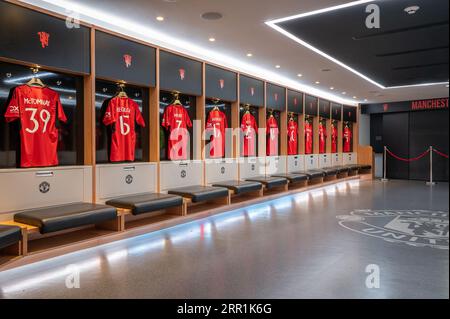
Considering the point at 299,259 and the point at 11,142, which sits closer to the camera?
the point at 299,259

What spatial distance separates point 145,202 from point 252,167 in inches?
135

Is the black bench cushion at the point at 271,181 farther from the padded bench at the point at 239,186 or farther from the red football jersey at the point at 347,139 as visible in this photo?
the red football jersey at the point at 347,139

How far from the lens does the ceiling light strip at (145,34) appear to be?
12.8ft

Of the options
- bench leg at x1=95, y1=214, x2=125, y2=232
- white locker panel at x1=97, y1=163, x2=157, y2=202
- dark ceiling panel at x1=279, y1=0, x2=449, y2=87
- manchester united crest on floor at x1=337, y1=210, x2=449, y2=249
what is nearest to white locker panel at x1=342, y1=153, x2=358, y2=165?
dark ceiling panel at x1=279, y1=0, x2=449, y2=87

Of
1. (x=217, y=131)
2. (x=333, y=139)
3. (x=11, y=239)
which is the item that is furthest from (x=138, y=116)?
(x=333, y=139)

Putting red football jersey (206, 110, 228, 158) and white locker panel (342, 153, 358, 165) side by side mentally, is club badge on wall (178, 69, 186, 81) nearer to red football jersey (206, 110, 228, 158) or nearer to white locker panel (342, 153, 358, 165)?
red football jersey (206, 110, 228, 158)

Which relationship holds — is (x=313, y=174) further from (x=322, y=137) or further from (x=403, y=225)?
(x=403, y=225)

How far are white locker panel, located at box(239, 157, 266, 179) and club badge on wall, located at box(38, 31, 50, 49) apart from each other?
408 centimetres

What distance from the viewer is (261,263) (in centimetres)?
318
